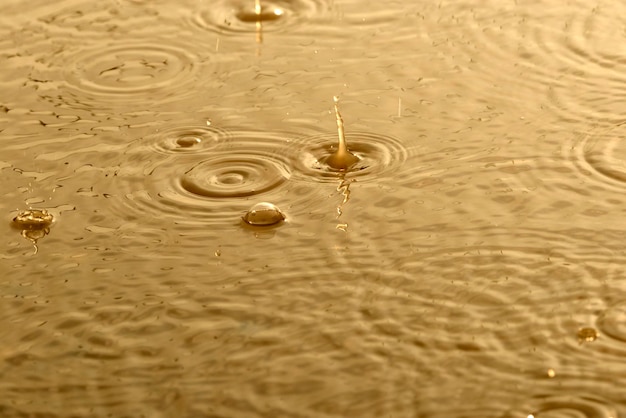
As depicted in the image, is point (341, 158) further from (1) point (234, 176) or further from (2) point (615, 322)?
(2) point (615, 322)

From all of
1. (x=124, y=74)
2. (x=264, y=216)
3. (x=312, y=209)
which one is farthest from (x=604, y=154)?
(x=124, y=74)

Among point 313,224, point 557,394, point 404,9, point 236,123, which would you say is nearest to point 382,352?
point 557,394

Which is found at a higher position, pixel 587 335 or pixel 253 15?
pixel 253 15

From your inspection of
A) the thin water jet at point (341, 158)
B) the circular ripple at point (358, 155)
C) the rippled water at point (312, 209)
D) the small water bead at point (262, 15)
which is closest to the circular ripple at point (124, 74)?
the rippled water at point (312, 209)

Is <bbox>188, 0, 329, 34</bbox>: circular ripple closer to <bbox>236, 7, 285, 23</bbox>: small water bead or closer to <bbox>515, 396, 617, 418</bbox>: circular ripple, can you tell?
<bbox>236, 7, 285, 23</bbox>: small water bead

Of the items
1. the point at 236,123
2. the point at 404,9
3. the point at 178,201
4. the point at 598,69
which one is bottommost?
the point at 178,201

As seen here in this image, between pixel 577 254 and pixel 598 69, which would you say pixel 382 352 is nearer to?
pixel 577 254
